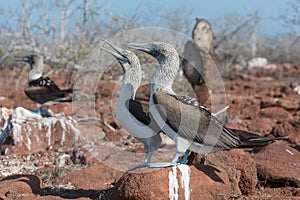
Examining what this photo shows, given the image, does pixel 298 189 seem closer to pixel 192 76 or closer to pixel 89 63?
pixel 192 76

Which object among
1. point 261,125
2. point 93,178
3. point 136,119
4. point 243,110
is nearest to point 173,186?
point 136,119

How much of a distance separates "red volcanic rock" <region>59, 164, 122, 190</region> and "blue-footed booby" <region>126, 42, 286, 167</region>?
1.24 m

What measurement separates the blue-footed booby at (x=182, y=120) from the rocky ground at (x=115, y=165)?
8.6 inches

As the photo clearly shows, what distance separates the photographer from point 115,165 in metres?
5.31

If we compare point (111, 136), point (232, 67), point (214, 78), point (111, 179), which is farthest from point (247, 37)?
point (111, 179)

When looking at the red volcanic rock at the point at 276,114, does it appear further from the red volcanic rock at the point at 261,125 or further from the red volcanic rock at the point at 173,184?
the red volcanic rock at the point at 173,184

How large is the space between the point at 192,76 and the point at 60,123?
3.61 m

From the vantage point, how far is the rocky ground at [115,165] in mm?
3621

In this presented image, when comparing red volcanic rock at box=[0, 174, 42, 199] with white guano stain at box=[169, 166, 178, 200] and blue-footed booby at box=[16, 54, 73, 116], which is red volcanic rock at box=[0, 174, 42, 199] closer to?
white guano stain at box=[169, 166, 178, 200]

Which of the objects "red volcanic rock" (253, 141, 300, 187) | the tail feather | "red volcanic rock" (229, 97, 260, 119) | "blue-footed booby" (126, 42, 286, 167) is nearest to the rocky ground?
"red volcanic rock" (253, 141, 300, 187)

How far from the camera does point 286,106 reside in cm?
1029

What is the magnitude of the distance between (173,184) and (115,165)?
1.85 m

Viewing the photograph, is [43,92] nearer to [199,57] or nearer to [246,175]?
[199,57]

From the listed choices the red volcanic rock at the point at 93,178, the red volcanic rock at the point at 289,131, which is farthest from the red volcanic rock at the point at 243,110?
the red volcanic rock at the point at 93,178
